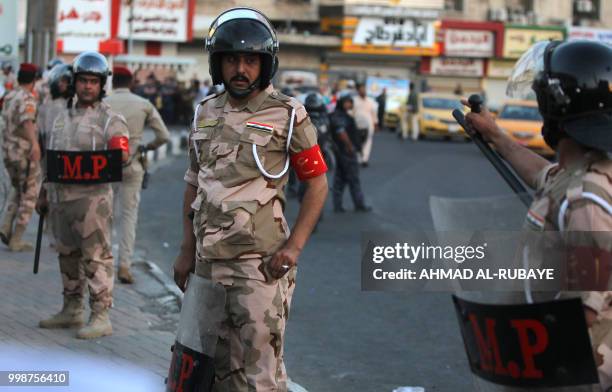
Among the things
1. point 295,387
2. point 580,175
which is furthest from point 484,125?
point 295,387

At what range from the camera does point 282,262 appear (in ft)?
15.1

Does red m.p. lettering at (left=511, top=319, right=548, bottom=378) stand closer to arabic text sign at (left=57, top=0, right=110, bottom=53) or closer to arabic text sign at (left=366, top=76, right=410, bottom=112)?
arabic text sign at (left=57, top=0, right=110, bottom=53)

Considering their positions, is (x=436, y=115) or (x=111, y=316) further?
(x=436, y=115)

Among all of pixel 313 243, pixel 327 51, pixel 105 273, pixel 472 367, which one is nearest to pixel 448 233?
pixel 472 367

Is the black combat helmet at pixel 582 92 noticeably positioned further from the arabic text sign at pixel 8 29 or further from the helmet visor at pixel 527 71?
the arabic text sign at pixel 8 29

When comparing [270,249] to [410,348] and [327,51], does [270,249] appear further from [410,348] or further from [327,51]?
[327,51]

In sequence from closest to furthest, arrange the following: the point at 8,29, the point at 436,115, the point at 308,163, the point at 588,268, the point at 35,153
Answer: the point at 588,268 < the point at 308,163 < the point at 35,153 < the point at 8,29 < the point at 436,115

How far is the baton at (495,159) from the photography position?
3.43 metres

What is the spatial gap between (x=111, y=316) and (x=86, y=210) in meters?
1.18

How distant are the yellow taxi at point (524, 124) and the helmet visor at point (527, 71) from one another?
2371 centimetres

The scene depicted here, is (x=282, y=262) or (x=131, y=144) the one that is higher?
(x=282, y=262)

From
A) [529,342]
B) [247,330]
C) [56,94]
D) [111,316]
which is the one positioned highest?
[529,342]

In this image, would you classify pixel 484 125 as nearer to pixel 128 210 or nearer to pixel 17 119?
pixel 128 210

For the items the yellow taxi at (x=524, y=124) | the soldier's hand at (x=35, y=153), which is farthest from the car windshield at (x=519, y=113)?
the soldier's hand at (x=35, y=153)
